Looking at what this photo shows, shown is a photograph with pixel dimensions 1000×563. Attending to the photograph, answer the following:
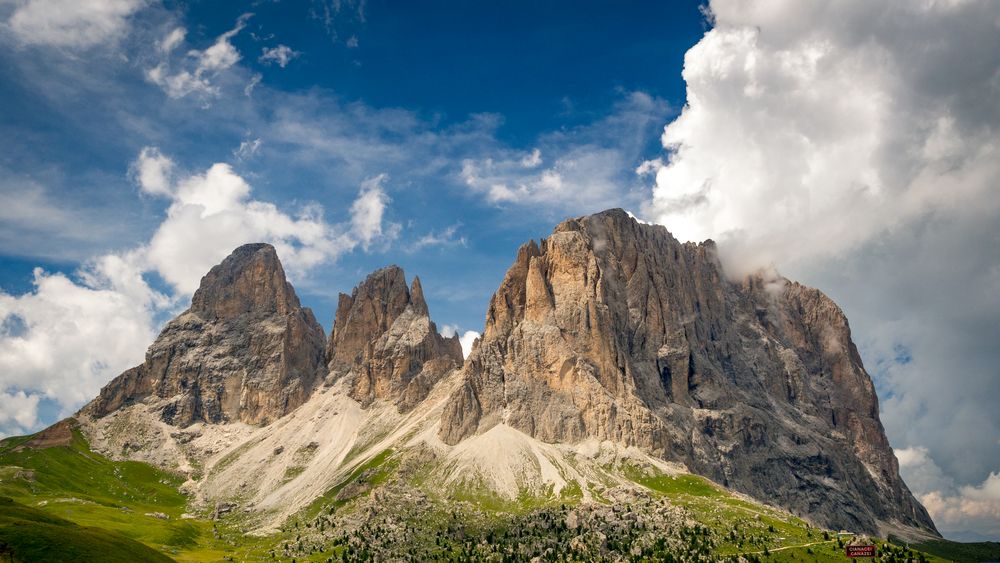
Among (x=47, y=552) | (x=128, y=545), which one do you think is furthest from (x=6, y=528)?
(x=128, y=545)

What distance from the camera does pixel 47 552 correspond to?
14538 cm

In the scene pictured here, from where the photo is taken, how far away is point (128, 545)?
16962 centimetres

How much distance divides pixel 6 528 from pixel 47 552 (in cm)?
1180

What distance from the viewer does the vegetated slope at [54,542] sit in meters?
144

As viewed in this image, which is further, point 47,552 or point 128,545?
point 128,545

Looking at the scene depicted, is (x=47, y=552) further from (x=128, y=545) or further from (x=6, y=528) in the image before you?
(x=128, y=545)

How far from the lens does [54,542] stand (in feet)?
490

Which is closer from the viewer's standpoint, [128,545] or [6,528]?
[6,528]

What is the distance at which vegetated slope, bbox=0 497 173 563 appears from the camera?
144125mm

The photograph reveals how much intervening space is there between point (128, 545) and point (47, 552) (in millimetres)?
25638
